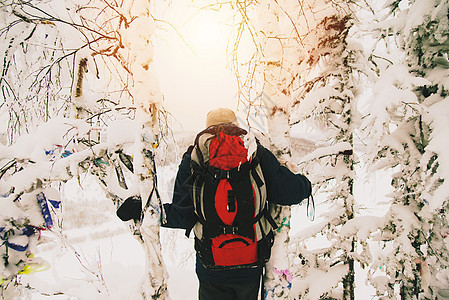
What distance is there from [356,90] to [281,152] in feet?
10.8

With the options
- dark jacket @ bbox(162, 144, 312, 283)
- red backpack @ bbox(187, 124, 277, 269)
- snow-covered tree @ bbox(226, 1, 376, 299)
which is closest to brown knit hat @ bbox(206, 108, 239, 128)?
red backpack @ bbox(187, 124, 277, 269)

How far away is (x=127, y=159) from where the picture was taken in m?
2.48

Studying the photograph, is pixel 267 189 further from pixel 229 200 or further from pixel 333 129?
pixel 333 129

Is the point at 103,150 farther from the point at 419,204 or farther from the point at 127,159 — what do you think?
the point at 419,204

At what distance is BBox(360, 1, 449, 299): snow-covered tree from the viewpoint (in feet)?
10.4

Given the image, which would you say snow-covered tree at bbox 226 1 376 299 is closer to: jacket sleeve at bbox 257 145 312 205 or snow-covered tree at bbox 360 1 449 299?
snow-covered tree at bbox 360 1 449 299

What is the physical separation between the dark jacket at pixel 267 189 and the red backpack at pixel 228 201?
11 centimetres

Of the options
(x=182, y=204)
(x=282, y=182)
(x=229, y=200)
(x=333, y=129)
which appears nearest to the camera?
(x=229, y=200)

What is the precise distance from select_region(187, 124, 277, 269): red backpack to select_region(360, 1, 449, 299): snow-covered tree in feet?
7.10

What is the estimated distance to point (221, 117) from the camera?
2.21 m

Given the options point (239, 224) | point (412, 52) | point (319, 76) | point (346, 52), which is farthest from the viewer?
point (319, 76)

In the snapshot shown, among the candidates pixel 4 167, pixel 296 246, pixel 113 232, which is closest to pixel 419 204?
pixel 296 246

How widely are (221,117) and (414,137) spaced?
3470mm

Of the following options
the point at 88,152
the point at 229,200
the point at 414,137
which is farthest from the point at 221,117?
the point at 414,137
